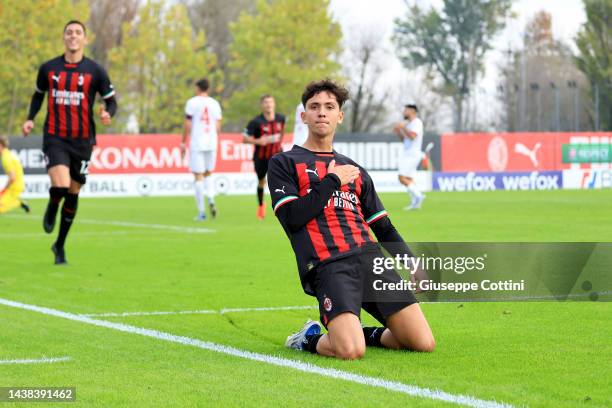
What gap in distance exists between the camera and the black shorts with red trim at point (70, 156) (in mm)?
12117

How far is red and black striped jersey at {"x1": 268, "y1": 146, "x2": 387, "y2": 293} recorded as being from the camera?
673cm

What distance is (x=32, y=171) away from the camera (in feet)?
109

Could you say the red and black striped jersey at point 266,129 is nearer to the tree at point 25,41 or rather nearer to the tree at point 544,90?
the tree at point 25,41

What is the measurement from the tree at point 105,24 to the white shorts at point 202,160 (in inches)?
1696

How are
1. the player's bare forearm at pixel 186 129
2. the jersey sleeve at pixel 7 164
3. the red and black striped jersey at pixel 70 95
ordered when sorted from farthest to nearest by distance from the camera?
the jersey sleeve at pixel 7 164 → the player's bare forearm at pixel 186 129 → the red and black striped jersey at pixel 70 95

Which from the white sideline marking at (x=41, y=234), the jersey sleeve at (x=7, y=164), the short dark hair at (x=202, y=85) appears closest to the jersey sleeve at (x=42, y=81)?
the white sideline marking at (x=41, y=234)

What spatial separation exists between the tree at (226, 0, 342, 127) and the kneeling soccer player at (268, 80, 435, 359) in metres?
49.2

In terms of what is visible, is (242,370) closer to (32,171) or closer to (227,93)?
(32,171)

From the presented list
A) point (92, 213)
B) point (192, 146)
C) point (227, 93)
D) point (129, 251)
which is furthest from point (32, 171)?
point (227, 93)

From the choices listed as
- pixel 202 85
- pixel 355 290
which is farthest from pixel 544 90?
pixel 355 290

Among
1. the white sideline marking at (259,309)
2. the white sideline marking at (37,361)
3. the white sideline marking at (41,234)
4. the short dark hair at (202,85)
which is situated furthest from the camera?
the short dark hair at (202,85)

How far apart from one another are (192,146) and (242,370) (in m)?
15.6

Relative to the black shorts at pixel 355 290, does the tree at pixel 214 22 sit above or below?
above

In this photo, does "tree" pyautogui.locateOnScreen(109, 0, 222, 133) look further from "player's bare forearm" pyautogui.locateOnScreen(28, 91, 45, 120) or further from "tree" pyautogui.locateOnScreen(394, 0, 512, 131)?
"player's bare forearm" pyautogui.locateOnScreen(28, 91, 45, 120)
